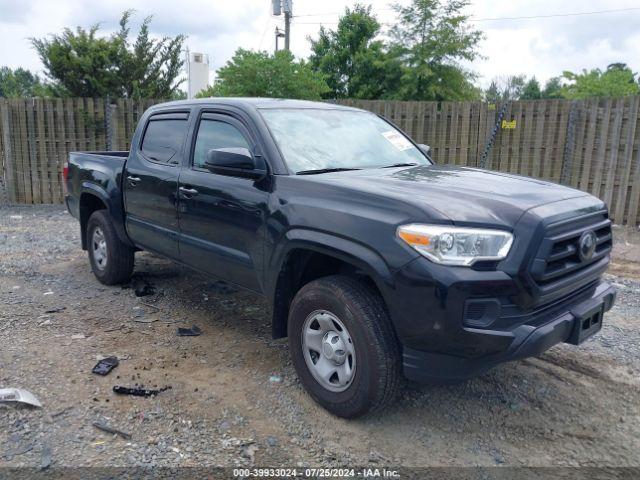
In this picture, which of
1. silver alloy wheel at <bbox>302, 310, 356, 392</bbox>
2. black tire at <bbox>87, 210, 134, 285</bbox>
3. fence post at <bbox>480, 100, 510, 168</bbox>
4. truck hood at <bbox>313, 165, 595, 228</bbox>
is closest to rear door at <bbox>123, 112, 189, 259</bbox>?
black tire at <bbox>87, 210, 134, 285</bbox>

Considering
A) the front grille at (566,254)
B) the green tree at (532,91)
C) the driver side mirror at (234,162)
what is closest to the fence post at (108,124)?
the driver side mirror at (234,162)

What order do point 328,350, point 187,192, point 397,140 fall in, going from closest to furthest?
point 328,350 < point 187,192 < point 397,140

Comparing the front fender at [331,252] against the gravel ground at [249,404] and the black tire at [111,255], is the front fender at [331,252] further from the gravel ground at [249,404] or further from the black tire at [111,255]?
the black tire at [111,255]

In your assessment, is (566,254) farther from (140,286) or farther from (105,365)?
(140,286)

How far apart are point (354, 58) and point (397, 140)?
68.6 feet

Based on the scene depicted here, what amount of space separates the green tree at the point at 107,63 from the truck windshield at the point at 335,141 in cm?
1023

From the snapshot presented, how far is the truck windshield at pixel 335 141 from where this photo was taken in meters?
3.90

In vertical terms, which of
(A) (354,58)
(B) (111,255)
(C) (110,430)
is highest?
(A) (354,58)

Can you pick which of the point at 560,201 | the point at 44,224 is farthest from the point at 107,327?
the point at 44,224

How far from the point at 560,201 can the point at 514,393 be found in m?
1.35

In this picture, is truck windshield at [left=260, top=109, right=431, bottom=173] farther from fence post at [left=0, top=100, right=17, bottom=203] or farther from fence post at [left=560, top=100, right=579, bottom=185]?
fence post at [left=0, top=100, right=17, bottom=203]

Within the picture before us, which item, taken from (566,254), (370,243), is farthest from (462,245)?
(566,254)

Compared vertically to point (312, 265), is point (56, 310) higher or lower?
lower

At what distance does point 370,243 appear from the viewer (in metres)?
2.99
